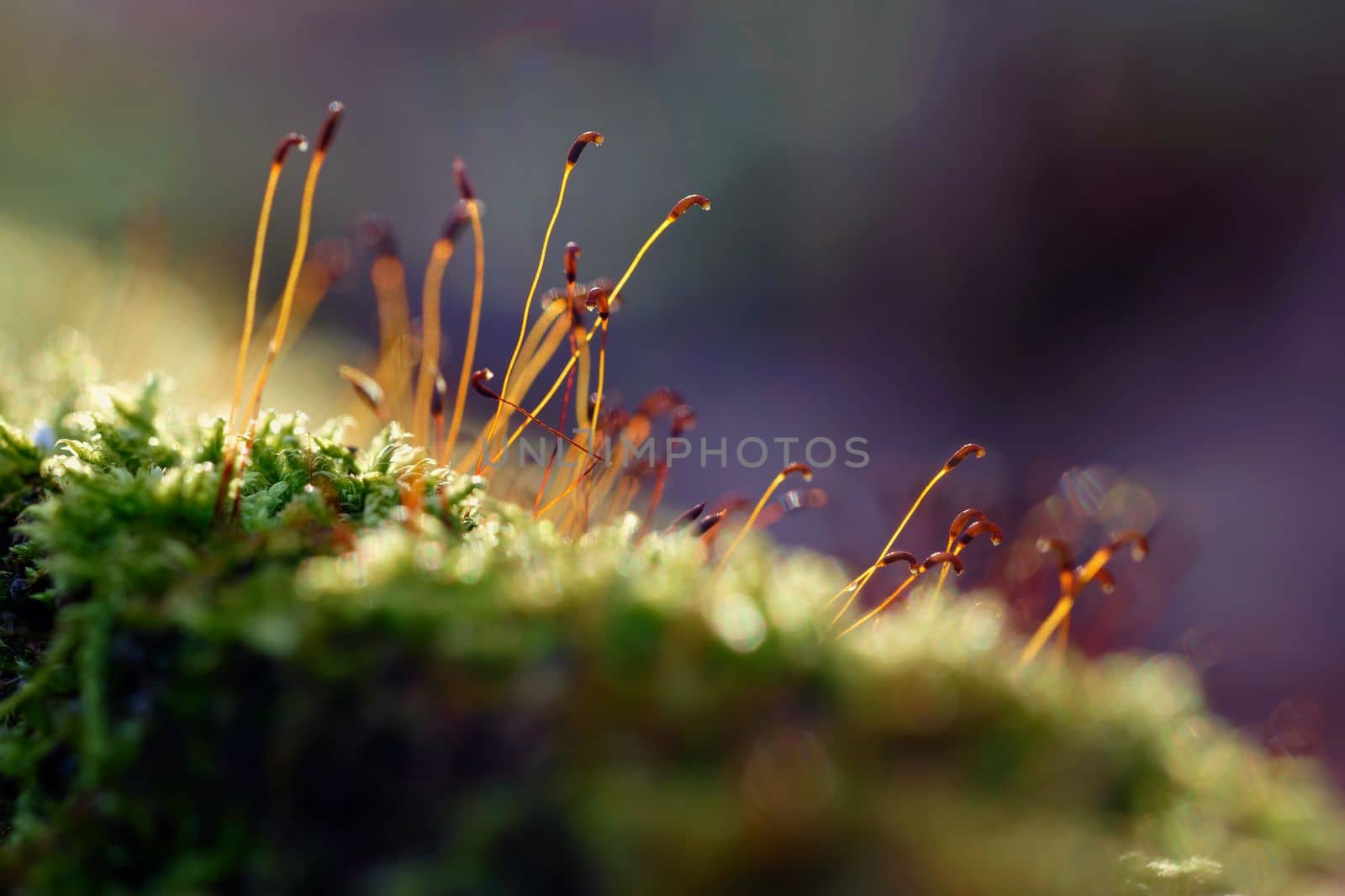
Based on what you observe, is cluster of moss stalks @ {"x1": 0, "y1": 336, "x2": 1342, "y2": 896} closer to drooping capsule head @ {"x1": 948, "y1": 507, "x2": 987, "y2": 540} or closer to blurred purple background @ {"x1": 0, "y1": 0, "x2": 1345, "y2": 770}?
drooping capsule head @ {"x1": 948, "y1": 507, "x2": 987, "y2": 540}

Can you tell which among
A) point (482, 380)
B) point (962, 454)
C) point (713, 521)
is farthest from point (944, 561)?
point (482, 380)

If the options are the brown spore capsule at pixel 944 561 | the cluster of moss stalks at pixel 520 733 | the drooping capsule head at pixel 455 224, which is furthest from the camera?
the drooping capsule head at pixel 455 224

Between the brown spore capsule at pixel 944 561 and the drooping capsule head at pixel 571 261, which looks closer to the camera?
the brown spore capsule at pixel 944 561

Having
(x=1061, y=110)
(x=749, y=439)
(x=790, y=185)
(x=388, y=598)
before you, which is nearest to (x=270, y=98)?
(x=790, y=185)

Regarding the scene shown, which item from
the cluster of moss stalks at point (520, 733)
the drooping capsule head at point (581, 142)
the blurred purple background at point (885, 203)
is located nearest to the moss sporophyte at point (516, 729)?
the cluster of moss stalks at point (520, 733)

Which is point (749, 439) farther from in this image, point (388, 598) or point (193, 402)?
point (388, 598)

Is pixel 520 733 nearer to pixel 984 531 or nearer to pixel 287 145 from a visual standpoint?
pixel 984 531

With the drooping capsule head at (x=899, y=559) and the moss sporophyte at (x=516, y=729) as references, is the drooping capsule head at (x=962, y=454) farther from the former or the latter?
the moss sporophyte at (x=516, y=729)

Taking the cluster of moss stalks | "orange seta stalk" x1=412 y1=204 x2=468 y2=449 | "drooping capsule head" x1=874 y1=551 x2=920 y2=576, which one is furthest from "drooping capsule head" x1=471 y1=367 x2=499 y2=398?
"drooping capsule head" x1=874 y1=551 x2=920 y2=576
